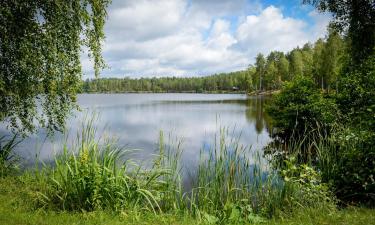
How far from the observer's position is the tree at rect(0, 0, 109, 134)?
8.53 m

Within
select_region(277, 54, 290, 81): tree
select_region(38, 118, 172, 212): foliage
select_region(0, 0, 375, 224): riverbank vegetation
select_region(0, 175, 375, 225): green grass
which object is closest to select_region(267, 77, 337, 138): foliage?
select_region(0, 0, 375, 224): riverbank vegetation

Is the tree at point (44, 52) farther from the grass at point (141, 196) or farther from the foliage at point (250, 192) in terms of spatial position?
the foliage at point (250, 192)

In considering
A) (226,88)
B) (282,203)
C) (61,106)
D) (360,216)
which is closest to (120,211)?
(282,203)

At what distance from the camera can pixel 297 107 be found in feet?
65.8

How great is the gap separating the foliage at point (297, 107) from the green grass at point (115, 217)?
1419 centimetres

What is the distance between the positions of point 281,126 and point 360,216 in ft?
56.4

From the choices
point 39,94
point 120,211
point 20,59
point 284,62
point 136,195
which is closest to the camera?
point 120,211

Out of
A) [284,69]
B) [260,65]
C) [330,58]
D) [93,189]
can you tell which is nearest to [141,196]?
[93,189]

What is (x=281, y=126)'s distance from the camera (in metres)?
22.7

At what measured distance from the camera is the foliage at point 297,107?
20297 mm

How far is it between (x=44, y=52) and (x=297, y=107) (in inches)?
597

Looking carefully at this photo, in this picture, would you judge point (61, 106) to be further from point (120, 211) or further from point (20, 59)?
point (120, 211)

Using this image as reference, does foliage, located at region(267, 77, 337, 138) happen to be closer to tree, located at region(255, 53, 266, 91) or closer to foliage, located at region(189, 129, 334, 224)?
foliage, located at region(189, 129, 334, 224)

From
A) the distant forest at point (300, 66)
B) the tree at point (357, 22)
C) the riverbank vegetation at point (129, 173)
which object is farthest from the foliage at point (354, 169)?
the distant forest at point (300, 66)
